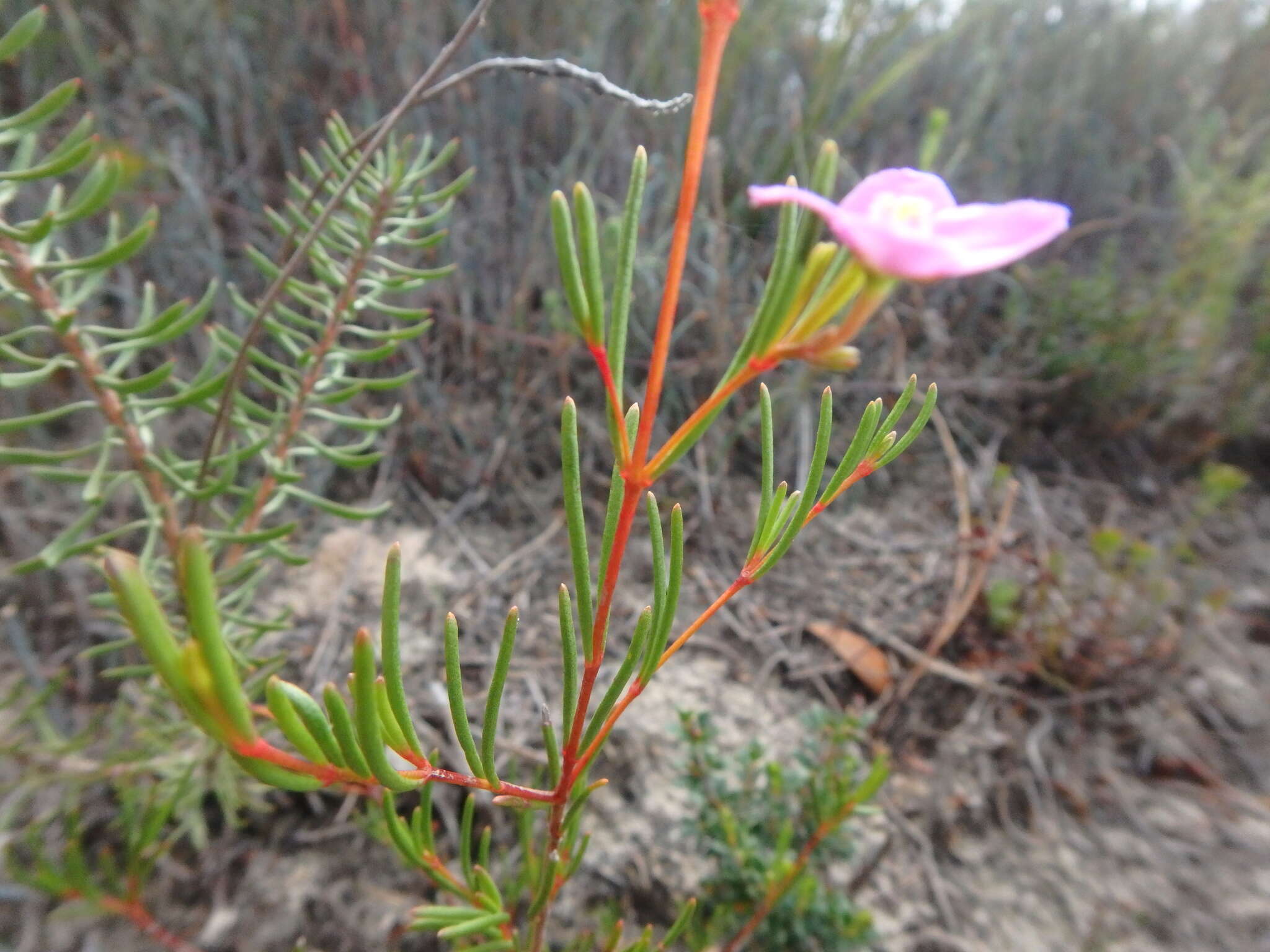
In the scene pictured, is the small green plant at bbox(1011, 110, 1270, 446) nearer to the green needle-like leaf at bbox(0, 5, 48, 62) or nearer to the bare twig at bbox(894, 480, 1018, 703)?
the bare twig at bbox(894, 480, 1018, 703)

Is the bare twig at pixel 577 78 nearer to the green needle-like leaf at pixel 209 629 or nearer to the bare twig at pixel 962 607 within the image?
the green needle-like leaf at pixel 209 629

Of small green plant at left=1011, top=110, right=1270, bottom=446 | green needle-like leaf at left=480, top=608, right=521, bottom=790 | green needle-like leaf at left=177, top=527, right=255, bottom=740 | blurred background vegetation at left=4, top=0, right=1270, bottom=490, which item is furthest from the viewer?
small green plant at left=1011, top=110, right=1270, bottom=446

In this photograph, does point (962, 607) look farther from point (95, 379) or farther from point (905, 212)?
point (95, 379)

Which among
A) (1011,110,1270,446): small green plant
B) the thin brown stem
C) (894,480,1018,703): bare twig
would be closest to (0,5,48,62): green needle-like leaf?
the thin brown stem

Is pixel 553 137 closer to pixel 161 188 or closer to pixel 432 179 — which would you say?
pixel 432 179

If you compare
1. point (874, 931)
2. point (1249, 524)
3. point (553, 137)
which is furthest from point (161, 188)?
point (1249, 524)
